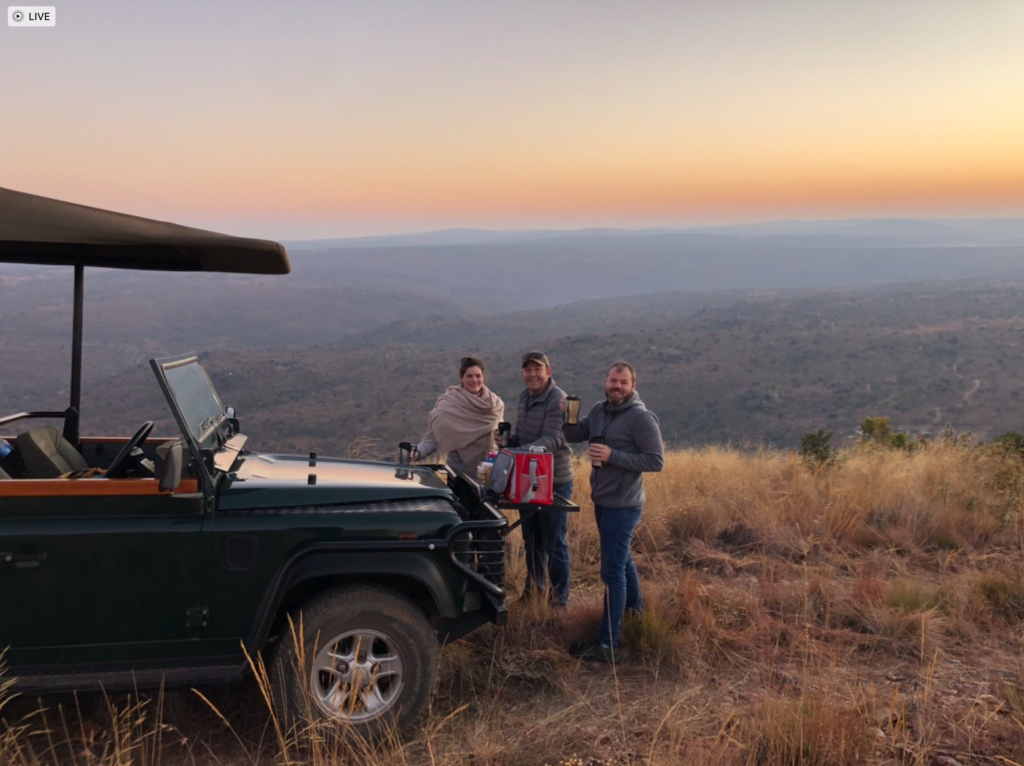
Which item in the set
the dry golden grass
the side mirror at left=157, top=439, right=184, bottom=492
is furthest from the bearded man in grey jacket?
the side mirror at left=157, top=439, right=184, bottom=492

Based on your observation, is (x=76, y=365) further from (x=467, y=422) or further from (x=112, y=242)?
(x=467, y=422)

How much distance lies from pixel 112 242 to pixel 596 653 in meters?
3.60

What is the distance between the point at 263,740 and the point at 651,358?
149 feet

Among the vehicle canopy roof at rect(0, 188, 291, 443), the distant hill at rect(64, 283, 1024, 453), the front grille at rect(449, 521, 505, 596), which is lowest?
the distant hill at rect(64, 283, 1024, 453)

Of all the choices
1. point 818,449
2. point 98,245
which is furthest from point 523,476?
point 818,449

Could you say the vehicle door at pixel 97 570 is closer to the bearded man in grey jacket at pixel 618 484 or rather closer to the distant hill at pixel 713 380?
the bearded man in grey jacket at pixel 618 484

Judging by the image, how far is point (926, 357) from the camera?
44812 mm

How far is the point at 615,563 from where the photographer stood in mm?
4766

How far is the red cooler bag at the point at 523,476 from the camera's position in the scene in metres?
4.32

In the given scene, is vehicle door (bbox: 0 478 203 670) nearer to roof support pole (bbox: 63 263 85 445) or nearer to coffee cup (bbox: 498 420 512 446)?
roof support pole (bbox: 63 263 85 445)

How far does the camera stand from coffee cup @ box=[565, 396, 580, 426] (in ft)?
16.1

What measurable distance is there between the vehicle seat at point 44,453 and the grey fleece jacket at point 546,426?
9.27 ft

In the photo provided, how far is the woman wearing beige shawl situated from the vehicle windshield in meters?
1.58

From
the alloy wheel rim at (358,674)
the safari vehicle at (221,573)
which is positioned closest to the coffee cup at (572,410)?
the safari vehicle at (221,573)
